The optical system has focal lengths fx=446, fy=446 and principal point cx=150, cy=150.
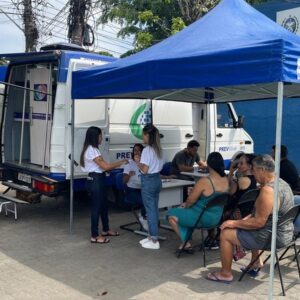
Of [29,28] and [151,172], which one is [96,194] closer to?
[151,172]

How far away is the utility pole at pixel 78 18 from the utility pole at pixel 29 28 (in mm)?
2449

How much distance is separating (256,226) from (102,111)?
346cm

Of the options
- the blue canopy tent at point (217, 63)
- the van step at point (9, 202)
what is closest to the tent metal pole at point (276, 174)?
the blue canopy tent at point (217, 63)

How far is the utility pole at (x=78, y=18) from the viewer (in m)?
14.7

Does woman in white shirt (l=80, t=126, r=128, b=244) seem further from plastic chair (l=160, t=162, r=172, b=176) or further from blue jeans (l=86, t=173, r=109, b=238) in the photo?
plastic chair (l=160, t=162, r=172, b=176)

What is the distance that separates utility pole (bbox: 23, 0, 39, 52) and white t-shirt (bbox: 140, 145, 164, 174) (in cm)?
1289

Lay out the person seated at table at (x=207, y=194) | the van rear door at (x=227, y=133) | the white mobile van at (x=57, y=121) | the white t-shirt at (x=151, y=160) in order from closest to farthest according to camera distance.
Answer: the person seated at table at (x=207, y=194), the white t-shirt at (x=151, y=160), the white mobile van at (x=57, y=121), the van rear door at (x=227, y=133)

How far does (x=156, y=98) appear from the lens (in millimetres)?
7051

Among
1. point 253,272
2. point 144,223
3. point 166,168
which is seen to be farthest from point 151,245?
point 166,168

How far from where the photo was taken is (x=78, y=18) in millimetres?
14781

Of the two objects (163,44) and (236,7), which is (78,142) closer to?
(163,44)

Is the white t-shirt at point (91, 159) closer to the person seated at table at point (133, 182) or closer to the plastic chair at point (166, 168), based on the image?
the person seated at table at point (133, 182)

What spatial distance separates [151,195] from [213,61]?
2014mm

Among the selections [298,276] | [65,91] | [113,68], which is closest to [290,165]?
[298,276]
